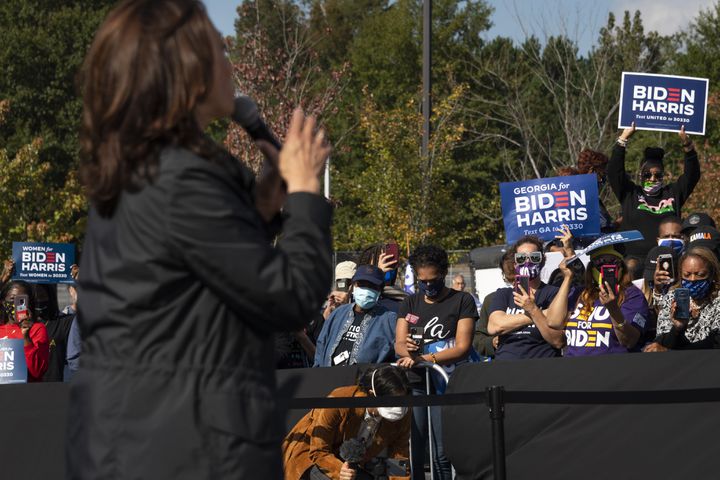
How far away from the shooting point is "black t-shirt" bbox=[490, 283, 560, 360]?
7.93 metres

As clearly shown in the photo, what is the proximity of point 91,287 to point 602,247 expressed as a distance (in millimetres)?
5694

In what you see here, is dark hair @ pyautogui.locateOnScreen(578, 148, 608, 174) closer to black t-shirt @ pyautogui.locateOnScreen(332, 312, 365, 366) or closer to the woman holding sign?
the woman holding sign

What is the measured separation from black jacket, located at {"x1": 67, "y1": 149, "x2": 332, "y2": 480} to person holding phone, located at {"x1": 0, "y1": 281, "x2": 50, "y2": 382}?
298 inches

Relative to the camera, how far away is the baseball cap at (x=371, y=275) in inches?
343

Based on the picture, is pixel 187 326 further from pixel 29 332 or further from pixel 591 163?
pixel 591 163

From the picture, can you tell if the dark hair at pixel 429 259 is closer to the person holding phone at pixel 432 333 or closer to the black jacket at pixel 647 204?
the person holding phone at pixel 432 333

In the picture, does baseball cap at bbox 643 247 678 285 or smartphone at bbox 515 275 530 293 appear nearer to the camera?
smartphone at bbox 515 275 530 293

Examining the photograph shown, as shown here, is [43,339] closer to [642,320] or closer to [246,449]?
[642,320]

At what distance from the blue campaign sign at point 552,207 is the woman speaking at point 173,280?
702 cm

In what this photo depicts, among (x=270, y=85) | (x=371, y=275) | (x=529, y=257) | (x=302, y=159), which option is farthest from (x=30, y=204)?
(x=302, y=159)

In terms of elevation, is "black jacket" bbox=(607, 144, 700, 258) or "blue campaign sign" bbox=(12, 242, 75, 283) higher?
"black jacket" bbox=(607, 144, 700, 258)

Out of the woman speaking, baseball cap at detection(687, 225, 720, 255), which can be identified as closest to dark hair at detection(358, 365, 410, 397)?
baseball cap at detection(687, 225, 720, 255)

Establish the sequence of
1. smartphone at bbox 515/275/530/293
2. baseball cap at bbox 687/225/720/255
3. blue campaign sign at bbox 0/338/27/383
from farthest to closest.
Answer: blue campaign sign at bbox 0/338/27/383
baseball cap at bbox 687/225/720/255
smartphone at bbox 515/275/530/293

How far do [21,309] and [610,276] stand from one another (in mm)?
5132
